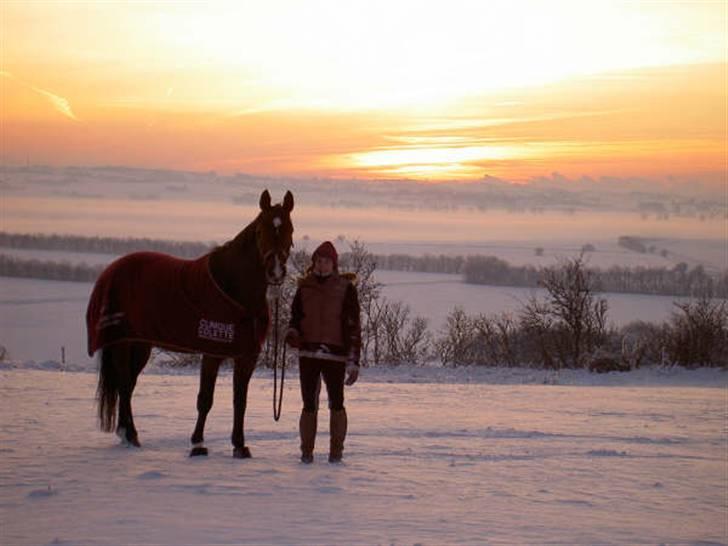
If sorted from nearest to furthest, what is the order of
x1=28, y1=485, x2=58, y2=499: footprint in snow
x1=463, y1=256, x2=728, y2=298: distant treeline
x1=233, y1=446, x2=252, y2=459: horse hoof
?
x1=28, y1=485, x2=58, y2=499: footprint in snow → x1=233, y1=446, x2=252, y2=459: horse hoof → x1=463, y1=256, x2=728, y2=298: distant treeline

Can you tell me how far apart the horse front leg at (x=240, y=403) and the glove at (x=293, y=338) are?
1.68 ft

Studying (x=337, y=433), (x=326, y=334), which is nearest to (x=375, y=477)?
(x=337, y=433)

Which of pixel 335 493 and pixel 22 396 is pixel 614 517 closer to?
pixel 335 493

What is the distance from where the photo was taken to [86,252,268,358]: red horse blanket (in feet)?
25.9

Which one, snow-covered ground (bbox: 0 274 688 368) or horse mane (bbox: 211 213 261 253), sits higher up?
horse mane (bbox: 211 213 261 253)

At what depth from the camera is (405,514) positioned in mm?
6125

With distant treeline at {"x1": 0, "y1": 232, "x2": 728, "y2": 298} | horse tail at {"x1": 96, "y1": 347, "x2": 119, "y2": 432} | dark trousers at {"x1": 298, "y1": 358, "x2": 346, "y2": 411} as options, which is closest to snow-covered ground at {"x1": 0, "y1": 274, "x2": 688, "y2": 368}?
distant treeline at {"x1": 0, "y1": 232, "x2": 728, "y2": 298}

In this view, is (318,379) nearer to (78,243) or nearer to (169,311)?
(169,311)

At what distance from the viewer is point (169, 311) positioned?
8.17 m

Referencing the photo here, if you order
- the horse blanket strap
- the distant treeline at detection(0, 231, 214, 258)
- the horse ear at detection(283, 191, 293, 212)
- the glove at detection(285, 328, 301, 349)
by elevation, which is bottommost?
the horse blanket strap

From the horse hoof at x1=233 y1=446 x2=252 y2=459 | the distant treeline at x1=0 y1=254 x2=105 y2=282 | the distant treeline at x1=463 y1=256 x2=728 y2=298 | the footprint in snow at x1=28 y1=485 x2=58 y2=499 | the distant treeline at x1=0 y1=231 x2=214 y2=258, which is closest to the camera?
the footprint in snow at x1=28 y1=485 x2=58 y2=499

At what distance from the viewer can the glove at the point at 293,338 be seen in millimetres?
7621

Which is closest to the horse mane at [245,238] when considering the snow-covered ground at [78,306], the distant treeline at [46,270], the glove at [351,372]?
the glove at [351,372]

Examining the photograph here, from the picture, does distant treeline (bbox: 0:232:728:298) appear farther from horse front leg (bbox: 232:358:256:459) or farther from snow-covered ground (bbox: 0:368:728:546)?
horse front leg (bbox: 232:358:256:459)
